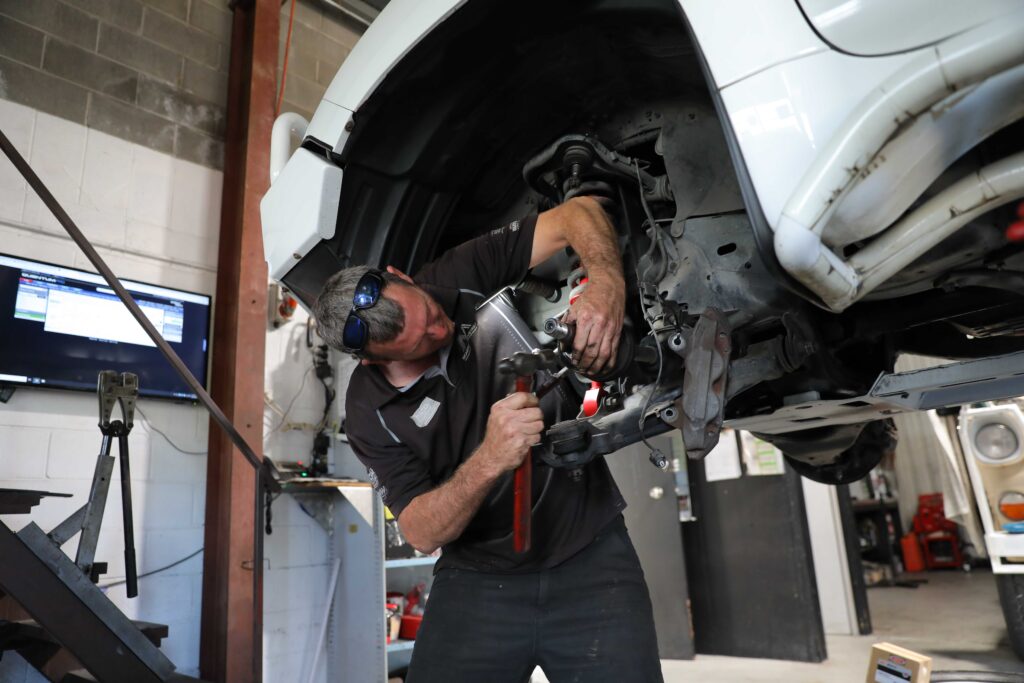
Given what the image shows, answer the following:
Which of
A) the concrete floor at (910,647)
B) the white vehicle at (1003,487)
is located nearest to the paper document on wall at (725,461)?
the concrete floor at (910,647)

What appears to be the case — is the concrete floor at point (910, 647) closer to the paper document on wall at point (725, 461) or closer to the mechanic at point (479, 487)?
the paper document on wall at point (725, 461)

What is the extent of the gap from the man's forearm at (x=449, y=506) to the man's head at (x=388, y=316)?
0.28 m

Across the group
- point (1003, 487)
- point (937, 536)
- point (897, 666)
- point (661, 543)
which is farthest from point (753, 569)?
point (937, 536)

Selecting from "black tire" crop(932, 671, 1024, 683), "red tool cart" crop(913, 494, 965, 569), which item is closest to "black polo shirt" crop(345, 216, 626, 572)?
"black tire" crop(932, 671, 1024, 683)

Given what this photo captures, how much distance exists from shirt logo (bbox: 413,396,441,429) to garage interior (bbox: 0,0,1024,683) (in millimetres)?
1054

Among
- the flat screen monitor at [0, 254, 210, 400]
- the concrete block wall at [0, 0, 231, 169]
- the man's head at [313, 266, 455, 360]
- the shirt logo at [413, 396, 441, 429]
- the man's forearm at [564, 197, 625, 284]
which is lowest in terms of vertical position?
the shirt logo at [413, 396, 441, 429]

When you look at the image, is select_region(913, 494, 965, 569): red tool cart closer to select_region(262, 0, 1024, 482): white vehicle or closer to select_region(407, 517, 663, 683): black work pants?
select_region(262, 0, 1024, 482): white vehicle

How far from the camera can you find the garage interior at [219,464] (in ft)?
8.35

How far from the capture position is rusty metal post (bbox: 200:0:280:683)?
2785mm

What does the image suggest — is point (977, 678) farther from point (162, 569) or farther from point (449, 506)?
point (162, 569)

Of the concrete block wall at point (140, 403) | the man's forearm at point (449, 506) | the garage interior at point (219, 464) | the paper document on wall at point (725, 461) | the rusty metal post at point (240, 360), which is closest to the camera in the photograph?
the man's forearm at point (449, 506)

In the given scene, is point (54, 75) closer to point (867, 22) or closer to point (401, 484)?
point (401, 484)

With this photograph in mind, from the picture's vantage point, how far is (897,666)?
6.49 ft

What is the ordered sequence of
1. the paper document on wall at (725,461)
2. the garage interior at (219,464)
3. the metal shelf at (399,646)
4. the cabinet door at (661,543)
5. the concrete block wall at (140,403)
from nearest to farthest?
the garage interior at (219,464) → the concrete block wall at (140,403) → the metal shelf at (399,646) → the cabinet door at (661,543) → the paper document on wall at (725,461)
